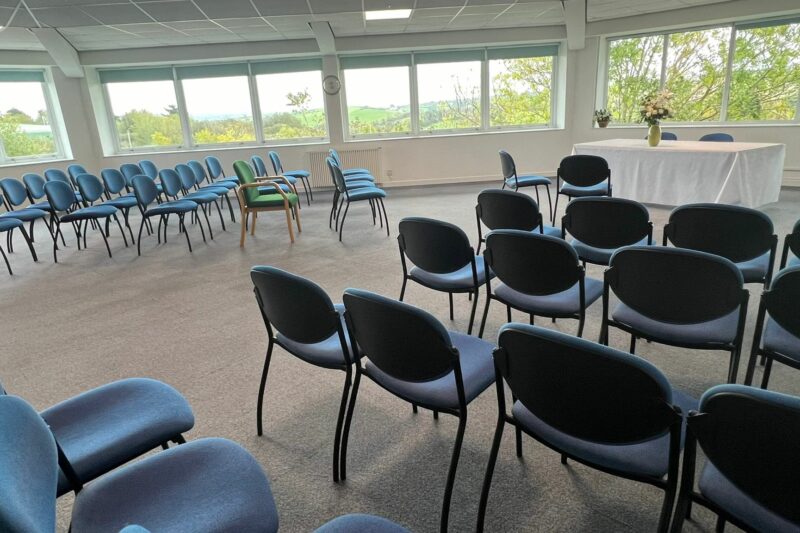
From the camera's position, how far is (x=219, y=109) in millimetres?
8438

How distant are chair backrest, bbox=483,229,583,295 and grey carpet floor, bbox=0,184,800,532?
1.95 feet

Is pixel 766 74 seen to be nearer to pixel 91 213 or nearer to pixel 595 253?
pixel 595 253

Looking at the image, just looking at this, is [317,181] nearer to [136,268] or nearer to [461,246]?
[136,268]

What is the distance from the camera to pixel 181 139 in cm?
849

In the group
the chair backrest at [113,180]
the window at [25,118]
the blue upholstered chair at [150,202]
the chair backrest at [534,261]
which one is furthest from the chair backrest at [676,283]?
the window at [25,118]

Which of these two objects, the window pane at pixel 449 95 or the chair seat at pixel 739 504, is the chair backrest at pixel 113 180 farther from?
the chair seat at pixel 739 504

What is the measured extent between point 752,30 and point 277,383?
8246 mm

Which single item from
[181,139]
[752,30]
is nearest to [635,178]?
[752,30]

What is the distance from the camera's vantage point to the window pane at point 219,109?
8320mm

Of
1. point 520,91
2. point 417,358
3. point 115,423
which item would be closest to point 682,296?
point 417,358

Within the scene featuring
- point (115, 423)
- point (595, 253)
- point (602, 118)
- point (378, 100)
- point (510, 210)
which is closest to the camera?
point (115, 423)

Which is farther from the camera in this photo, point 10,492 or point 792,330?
point 792,330

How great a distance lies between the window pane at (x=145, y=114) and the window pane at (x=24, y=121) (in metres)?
1.08

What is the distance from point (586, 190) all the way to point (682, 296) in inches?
139
